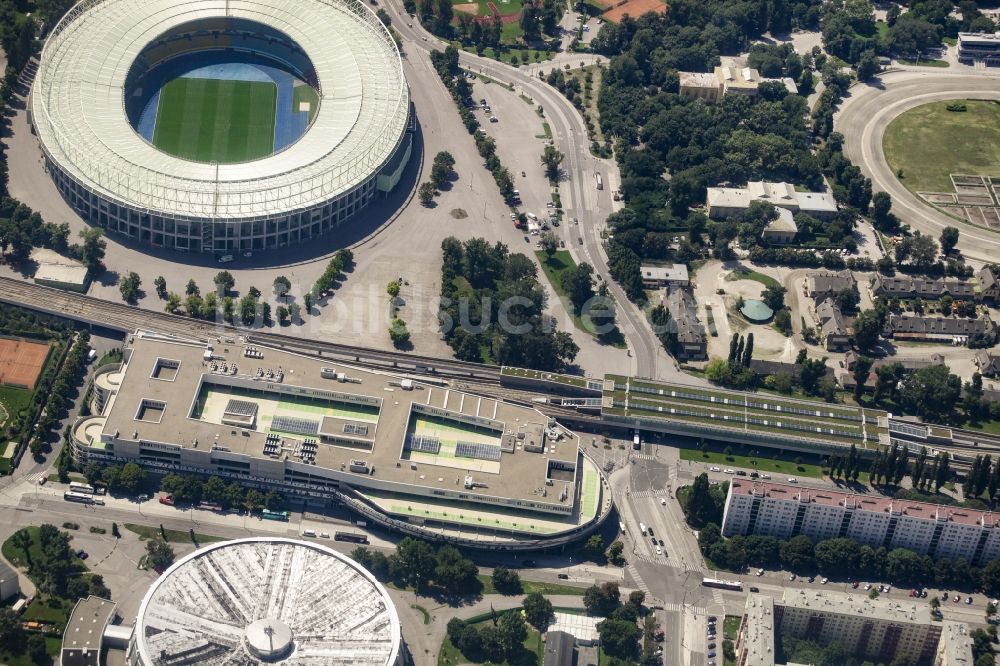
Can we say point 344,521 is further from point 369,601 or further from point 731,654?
point 731,654

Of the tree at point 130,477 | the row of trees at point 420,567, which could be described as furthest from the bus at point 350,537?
the tree at point 130,477

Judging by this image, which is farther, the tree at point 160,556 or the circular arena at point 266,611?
the tree at point 160,556

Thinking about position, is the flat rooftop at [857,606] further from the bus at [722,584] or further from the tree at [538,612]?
the tree at [538,612]

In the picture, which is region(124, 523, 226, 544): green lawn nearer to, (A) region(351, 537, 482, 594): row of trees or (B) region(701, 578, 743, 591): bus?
(A) region(351, 537, 482, 594): row of trees

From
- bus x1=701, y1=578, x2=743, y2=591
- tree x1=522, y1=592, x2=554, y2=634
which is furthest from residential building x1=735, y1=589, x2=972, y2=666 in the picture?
tree x1=522, y1=592, x2=554, y2=634

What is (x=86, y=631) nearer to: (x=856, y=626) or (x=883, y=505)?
(x=856, y=626)

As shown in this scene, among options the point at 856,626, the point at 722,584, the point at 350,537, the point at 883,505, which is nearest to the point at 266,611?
the point at 350,537
